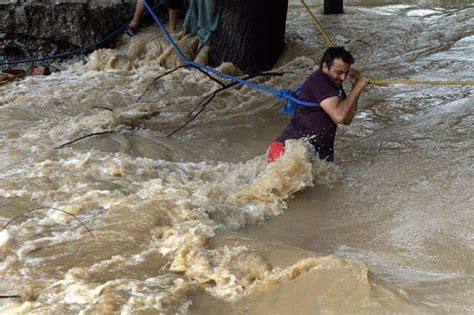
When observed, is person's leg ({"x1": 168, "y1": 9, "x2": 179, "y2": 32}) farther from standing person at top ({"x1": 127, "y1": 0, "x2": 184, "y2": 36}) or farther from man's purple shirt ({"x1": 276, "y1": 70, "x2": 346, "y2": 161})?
man's purple shirt ({"x1": 276, "y1": 70, "x2": 346, "y2": 161})

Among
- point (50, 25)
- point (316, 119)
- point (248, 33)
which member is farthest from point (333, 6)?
point (316, 119)

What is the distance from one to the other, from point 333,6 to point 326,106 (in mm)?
7569

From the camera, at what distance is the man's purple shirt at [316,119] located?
202 inches

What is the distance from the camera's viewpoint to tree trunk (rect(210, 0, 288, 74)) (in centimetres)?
894

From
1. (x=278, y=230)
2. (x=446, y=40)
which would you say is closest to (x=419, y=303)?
(x=278, y=230)

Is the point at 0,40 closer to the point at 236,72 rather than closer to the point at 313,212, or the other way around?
the point at 236,72

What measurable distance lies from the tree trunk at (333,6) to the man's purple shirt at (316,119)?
23.7ft

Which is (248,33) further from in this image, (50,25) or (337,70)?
(337,70)

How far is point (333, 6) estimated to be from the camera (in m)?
12.1

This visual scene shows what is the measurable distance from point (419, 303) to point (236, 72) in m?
6.17

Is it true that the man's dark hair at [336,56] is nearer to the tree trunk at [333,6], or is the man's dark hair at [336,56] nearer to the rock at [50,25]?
the rock at [50,25]

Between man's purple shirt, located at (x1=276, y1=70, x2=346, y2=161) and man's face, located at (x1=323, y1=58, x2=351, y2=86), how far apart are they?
1.3 inches

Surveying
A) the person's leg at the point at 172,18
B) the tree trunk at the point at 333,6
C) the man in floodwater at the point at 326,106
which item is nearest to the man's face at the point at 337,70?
the man in floodwater at the point at 326,106

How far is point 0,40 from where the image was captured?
9.88m
